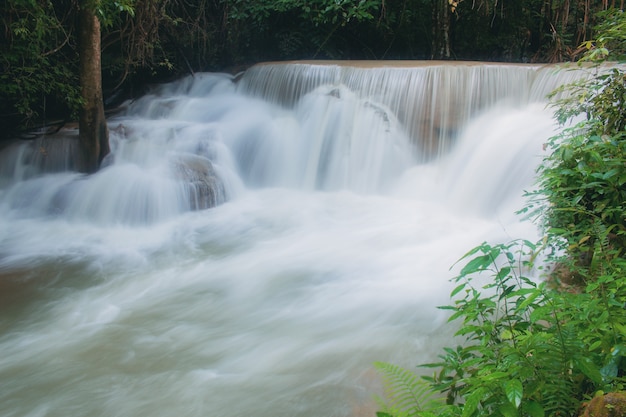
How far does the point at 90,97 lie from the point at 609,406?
699 cm

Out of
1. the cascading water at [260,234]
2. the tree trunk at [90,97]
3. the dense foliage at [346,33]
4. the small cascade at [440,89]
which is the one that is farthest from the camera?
the dense foliage at [346,33]

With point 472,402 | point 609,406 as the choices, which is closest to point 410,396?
point 472,402

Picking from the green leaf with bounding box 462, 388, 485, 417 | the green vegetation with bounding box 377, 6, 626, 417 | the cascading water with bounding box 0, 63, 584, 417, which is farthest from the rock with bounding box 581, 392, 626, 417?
the cascading water with bounding box 0, 63, 584, 417

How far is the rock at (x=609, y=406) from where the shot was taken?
1.57m

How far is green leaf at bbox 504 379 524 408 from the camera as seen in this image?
160cm

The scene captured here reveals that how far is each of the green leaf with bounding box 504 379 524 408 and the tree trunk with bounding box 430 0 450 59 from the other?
1045cm

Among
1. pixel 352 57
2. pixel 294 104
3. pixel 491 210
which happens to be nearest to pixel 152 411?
pixel 491 210

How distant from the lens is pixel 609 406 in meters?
1.58

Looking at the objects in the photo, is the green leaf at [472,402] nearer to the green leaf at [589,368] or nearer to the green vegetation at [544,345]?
the green vegetation at [544,345]

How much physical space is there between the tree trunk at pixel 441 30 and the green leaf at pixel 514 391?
10.4 m

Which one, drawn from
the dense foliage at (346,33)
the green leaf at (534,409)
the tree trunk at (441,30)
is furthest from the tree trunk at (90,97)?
the tree trunk at (441,30)

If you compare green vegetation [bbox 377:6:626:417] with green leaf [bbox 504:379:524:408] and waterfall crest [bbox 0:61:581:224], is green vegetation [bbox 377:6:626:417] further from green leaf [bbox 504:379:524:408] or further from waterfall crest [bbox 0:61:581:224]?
waterfall crest [bbox 0:61:581:224]

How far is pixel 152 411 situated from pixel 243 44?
1010 cm

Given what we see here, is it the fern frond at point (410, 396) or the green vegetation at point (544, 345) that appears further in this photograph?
the fern frond at point (410, 396)
